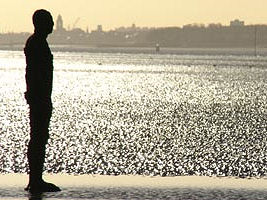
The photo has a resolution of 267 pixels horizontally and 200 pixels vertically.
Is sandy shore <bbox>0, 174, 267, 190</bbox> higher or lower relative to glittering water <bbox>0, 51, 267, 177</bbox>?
higher

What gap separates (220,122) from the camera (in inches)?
968

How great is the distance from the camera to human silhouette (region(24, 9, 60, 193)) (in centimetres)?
1061

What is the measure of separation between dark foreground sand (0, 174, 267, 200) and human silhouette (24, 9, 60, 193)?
1.49 feet

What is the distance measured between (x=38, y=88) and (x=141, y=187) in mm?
1761

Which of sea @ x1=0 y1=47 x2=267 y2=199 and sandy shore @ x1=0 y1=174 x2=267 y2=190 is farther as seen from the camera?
sea @ x1=0 y1=47 x2=267 y2=199

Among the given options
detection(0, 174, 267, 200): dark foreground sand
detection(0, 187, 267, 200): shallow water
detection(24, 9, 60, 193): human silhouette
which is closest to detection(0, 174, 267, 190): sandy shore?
→ detection(0, 174, 267, 200): dark foreground sand

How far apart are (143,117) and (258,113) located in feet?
14.2

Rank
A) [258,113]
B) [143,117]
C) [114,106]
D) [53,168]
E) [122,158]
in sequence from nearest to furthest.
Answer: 1. [53,168]
2. [122,158]
3. [143,117]
4. [258,113]
5. [114,106]

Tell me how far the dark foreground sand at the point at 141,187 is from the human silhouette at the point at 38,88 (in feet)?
1.49

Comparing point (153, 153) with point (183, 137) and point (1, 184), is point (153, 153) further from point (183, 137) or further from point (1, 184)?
point (1, 184)

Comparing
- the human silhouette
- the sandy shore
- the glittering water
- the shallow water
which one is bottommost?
the glittering water

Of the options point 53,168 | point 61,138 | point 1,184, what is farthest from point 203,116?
point 1,184

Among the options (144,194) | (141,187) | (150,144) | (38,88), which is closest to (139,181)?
(141,187)

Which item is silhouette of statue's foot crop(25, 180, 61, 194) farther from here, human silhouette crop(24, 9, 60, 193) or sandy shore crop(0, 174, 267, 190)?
sandy shore crop(0, 174, 267, 190)
